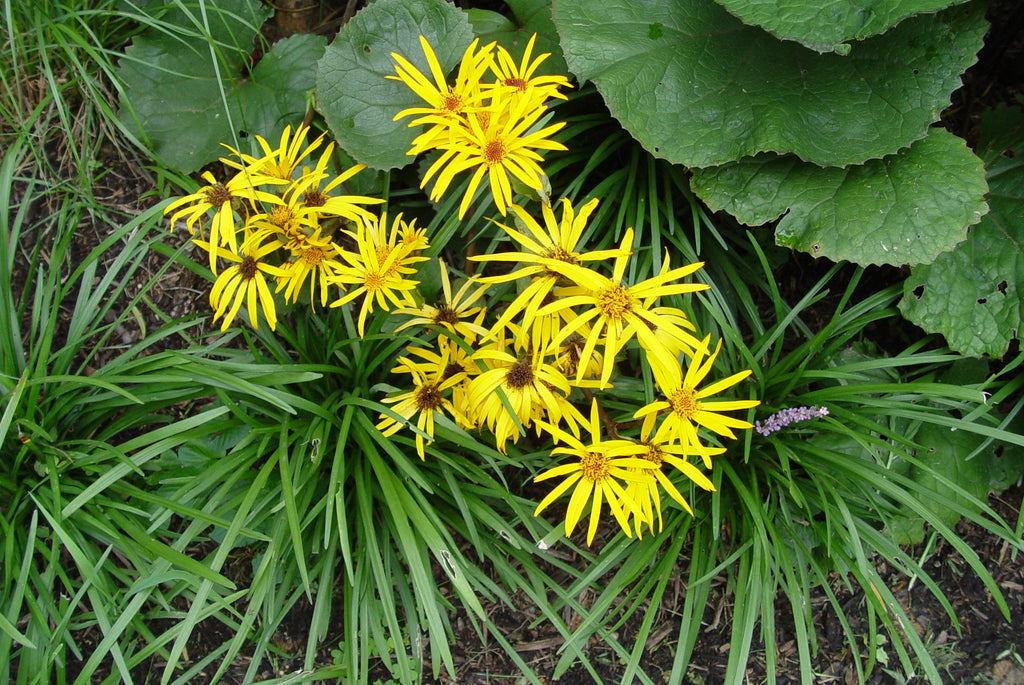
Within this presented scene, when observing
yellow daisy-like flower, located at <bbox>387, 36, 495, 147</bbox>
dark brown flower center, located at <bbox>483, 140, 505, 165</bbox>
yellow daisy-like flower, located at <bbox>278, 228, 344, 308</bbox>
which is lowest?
yellow daisy-like flower, located at <bbox>278, 228, 344, 308</bbox>

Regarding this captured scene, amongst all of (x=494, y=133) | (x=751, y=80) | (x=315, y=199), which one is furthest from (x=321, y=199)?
(x=751, y=80)

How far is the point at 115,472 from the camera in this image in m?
1.67

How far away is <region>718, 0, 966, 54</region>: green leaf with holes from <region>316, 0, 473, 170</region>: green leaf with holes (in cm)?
68

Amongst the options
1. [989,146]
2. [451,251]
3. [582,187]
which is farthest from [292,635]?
[989,146]

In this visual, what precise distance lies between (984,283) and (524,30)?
4.50 feet

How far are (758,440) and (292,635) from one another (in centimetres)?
138

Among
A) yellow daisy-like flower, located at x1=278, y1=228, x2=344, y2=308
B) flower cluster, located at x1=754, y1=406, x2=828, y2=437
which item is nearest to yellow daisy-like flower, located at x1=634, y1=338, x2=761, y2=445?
flower cluster, located at x1=754, y1=406, x2=828, y2=437

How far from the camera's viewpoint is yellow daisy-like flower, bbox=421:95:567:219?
4.28ft

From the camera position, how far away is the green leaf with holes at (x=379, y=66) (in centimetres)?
178

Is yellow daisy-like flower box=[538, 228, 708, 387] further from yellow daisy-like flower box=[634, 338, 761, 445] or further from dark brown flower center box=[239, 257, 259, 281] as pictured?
dark brown flower center box=[239, 257, 259, 281]

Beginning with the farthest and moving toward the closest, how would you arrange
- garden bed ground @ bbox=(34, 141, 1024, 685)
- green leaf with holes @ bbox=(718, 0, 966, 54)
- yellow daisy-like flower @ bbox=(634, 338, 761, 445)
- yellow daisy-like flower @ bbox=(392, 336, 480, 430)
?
1. garden bed ground @ bbox=(34, 141, 1024, 685)
2. yellow daisy-like flower @ bbox=(392, 336, 480, 430)
3. green leaf with holes @ bbox=(718, 0, 966, 54)
4. yellow daisy-like flower @ bbox=(634, 338, 761, 445)

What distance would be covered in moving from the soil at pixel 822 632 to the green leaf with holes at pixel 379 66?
2.39 feet

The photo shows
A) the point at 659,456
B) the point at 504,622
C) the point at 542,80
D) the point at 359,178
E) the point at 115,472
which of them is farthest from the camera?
the point at 504,622

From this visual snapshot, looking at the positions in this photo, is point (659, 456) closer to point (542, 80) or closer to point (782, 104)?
point (542, 80)
